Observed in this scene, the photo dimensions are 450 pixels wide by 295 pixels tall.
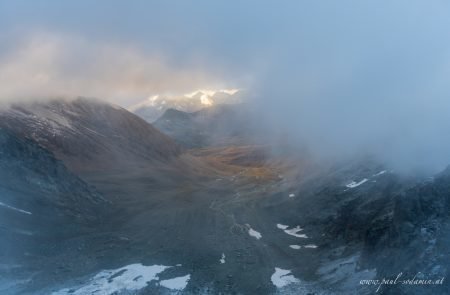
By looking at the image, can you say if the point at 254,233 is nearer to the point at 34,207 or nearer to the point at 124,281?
the point at 124,281

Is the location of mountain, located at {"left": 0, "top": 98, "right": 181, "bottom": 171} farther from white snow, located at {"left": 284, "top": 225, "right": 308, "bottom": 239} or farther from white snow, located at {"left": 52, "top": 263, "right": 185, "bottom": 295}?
white snow, located at {"left": 52, "top": 263, "right": 185, "bottom": 295}

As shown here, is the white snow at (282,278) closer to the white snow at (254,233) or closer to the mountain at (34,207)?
the white snow at (254,233)

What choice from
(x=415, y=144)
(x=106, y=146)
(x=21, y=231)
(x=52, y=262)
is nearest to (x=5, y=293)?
(x=52, y=262)

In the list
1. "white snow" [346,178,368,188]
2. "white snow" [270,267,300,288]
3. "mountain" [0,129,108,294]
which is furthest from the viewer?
"white snow" [346,178,368,188]

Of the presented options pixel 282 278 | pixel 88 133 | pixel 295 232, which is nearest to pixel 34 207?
pixel 295 232

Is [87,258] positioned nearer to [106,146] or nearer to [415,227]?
[415,227]

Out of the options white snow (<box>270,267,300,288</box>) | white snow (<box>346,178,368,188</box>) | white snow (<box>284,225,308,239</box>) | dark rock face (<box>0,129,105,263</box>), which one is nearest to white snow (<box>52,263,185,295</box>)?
white snow (<box>270,267,300,288</box>)

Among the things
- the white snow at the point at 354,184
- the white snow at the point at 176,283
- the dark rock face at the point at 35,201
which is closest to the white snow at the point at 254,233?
the white snow at the point at 176,283
